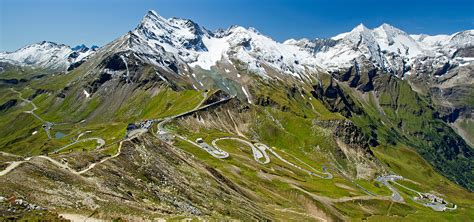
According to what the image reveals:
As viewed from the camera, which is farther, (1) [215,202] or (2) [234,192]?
(2) [234,192]

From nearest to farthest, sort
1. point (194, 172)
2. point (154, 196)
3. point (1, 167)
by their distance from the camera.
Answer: point (1, 167) → point (154, 196) → point (194, 172)

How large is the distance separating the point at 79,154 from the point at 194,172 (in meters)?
38.7

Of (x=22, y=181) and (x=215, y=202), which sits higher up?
(x=22, y=181)

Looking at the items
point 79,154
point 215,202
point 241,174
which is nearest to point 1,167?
point 79,154

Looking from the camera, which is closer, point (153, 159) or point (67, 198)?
point (67, 198)

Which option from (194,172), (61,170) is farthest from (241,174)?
(61,170)

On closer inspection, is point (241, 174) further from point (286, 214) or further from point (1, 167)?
point (1, 167)

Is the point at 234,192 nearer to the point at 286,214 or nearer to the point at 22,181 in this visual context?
the point at 286,214

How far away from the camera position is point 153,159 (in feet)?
363

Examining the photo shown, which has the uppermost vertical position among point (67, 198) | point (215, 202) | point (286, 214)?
point (67, 198)

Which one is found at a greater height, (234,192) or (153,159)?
(153,159)

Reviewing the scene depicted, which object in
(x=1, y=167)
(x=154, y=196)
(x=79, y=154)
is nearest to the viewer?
(x=1, y=167)

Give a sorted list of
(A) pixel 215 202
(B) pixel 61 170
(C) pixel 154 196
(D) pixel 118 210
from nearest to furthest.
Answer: (D) pixel 118 210 < (B) pixel 61 170 < (C) pixel 154 196 < (A) pixel 215 202

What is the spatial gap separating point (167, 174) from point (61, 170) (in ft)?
107
